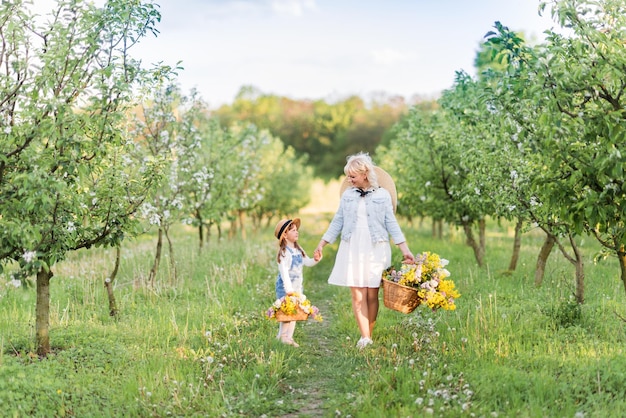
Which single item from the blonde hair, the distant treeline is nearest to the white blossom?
the blonde hair

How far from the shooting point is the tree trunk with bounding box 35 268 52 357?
8039mm

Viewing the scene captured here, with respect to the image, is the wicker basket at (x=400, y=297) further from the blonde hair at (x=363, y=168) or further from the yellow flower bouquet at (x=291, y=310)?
the blonde hair at (x=363, y=168)

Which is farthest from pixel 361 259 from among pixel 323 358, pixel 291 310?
pixel 323 358

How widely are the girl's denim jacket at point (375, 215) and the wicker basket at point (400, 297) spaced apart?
66 centimetres

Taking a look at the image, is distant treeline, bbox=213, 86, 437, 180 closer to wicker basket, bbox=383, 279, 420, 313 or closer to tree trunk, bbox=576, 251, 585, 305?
tree trunk, bbox=576, 251, 585, 305

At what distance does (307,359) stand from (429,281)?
6.27 feet

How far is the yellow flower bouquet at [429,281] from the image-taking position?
789 cm

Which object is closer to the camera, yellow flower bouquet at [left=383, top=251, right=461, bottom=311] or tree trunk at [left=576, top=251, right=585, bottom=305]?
yellow flower bouquet at [left=383, top=251, right=461, bottom=311]

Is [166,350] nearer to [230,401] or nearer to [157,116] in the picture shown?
[230,401]

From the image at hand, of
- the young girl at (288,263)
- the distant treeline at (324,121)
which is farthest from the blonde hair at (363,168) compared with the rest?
the distant treeline at (324,121)

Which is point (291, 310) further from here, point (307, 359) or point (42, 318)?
point (42, 318)

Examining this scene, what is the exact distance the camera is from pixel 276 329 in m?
9.73

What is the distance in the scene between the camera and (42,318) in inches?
319

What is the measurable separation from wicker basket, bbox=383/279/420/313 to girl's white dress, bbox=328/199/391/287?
34 cm
